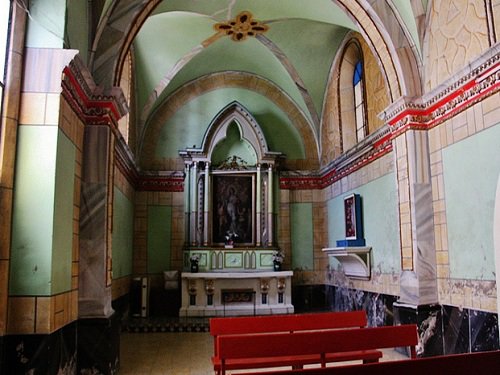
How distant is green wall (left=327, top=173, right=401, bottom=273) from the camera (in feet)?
22.0

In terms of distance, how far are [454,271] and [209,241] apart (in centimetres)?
542

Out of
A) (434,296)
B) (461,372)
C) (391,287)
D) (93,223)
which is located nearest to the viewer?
(461,372)

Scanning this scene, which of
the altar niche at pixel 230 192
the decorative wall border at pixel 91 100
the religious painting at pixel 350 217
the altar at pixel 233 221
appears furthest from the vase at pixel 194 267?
the decorative wall border at pixel 91 100

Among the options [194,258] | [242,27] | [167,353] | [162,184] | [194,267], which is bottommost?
[167,353]

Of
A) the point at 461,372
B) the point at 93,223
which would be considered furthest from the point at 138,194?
the point at 461,372

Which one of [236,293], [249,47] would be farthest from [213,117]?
[236,293]

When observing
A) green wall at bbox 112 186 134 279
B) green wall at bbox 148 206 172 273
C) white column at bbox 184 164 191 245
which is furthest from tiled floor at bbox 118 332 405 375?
white column at bbox 184 164 191 245

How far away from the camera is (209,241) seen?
965 cm

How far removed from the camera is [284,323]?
4.37 metres

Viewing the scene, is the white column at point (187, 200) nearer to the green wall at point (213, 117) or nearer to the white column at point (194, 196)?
the white column at point (194, 196)

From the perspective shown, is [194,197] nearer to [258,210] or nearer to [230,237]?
[230,237]

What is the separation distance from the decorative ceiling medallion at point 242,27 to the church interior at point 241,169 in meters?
0.04

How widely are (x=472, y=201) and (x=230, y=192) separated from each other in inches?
228

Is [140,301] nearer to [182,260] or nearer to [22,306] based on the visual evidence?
[182,260]
